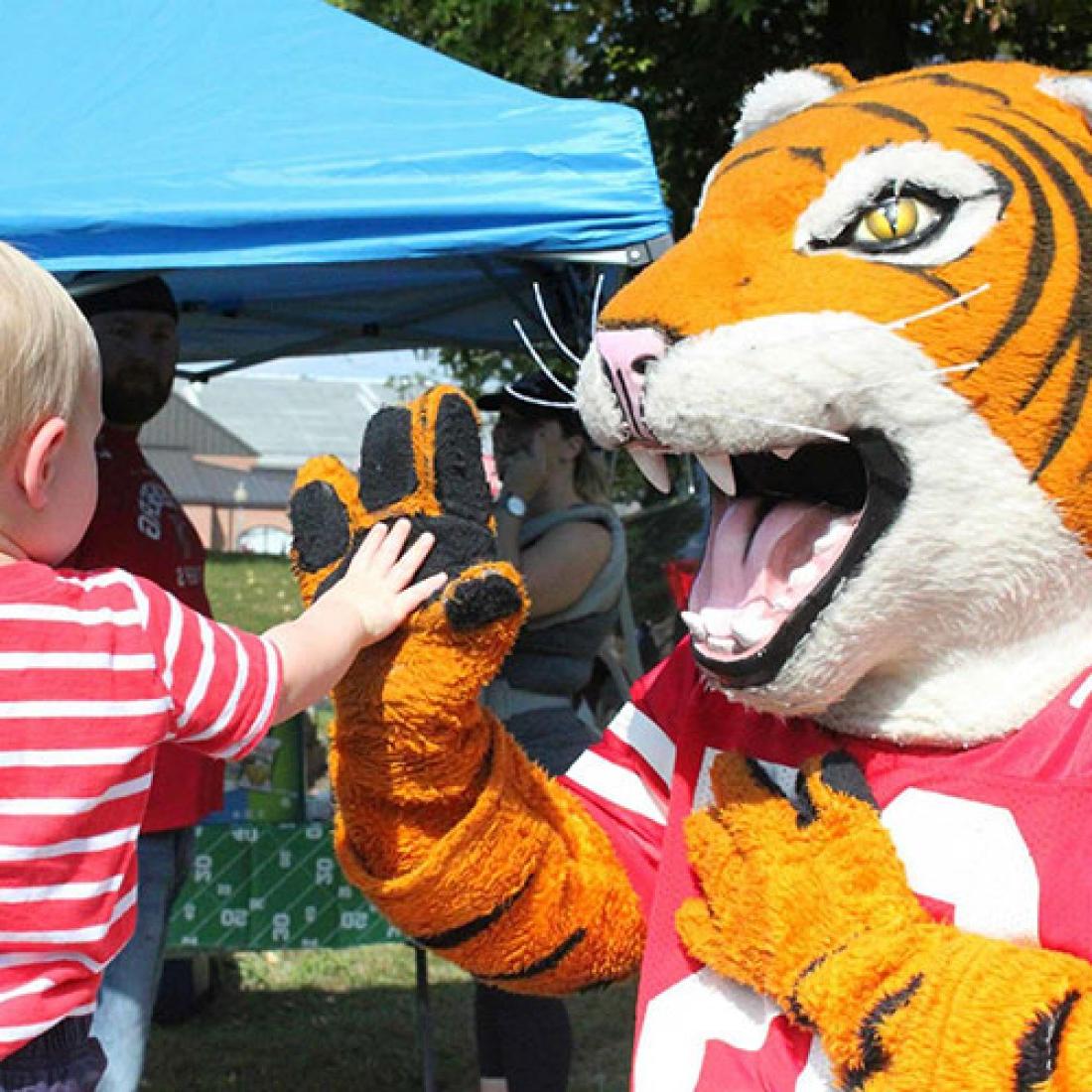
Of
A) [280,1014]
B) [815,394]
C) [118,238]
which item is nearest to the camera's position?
[815,394]

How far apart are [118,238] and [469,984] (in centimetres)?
298

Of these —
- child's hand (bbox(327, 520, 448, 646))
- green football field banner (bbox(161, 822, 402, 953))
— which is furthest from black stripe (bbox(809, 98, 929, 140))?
green football field banner (bbox(161, 822, 402, 953))

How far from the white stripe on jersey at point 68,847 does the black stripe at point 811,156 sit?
34.9 inches

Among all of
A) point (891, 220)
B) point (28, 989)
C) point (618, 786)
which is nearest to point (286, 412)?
point (618, 786)

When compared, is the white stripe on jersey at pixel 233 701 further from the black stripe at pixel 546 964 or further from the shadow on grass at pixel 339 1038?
the shadow on grass at pixel 339 1038

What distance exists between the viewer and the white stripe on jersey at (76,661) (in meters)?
1.32

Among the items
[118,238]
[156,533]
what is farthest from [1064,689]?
[156,533]

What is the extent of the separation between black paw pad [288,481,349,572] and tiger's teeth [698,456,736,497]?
389mm

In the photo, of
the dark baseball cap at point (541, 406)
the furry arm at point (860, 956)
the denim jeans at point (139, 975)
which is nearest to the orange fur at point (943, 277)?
the furry arm at point (860, 956)

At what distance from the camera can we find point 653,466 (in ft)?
4.26

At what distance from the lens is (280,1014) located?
425 cm

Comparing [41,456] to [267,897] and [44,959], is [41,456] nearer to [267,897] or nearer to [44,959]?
[44,959]

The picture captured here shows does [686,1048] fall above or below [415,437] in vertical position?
below

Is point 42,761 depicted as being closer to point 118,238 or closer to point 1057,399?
point 1057,399
